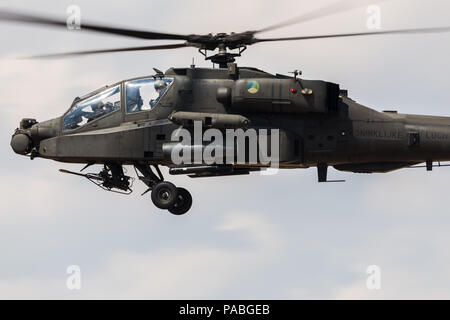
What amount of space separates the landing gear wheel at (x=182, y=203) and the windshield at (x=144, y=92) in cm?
253

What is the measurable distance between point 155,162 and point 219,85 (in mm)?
2671

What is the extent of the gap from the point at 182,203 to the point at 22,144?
4681 millimetres

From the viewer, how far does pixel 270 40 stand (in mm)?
25203

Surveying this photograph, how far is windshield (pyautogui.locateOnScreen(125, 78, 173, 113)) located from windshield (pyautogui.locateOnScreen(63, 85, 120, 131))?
360mm

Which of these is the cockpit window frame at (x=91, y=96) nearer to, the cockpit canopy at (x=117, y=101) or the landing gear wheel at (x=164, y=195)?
the cockpit canopy at (x=117, y=101)

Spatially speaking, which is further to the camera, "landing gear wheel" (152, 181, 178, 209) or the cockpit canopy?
the cockpit canopy

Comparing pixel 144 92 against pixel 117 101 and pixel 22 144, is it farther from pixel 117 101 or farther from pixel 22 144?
pixel 22 144

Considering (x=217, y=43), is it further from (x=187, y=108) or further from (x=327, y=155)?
(x=327, y=155)

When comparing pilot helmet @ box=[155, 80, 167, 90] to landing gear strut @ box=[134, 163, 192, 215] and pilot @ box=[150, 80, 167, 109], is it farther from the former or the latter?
landing gear strut @ box=[134, 163, 192, 215]

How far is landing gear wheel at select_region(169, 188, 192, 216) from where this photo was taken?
87.2ft

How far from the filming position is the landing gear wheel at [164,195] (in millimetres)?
25938

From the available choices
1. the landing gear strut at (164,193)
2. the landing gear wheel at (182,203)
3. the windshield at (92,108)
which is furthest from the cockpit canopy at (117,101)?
the landing gear wheel at (182,203)

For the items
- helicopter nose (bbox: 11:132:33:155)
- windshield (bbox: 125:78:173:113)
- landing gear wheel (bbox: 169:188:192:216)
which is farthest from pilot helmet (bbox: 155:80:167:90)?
helicopter nose (bbox: 11:132:33:155)

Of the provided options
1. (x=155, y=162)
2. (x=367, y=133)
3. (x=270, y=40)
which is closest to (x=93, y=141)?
(x=155, y=162)
